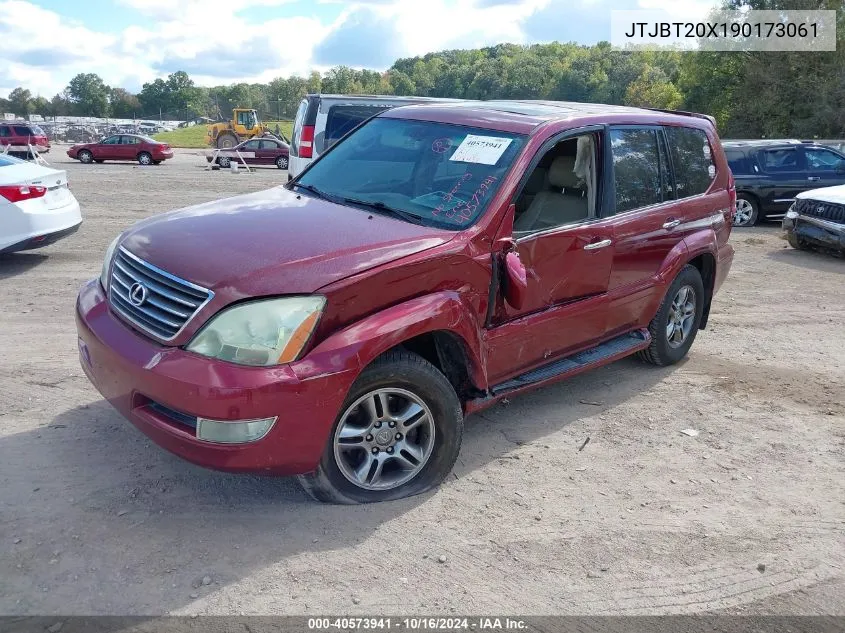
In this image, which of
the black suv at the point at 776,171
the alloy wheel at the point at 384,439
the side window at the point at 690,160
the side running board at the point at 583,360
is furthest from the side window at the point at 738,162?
the alloy wheel at the point at 384,439

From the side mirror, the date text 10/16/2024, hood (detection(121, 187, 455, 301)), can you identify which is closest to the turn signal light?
hood (detection(121, 187, 455, 301))

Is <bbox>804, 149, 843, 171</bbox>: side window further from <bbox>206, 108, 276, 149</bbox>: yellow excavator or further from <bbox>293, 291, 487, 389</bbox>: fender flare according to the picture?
<bbox>206, 108, 276, 149</bbox>: yellow excavator

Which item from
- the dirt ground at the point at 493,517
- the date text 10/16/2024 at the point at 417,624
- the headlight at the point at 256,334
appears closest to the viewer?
the date text 10/16/2024 at the point at 417,624

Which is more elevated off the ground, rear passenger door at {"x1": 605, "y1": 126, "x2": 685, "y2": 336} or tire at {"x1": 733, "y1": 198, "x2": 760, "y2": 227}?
rear passenger door at {"x1": 605, "y1": 126, "x2": 685, "y2": 336}

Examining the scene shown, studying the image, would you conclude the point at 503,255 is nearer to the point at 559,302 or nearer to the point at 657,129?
the point at 559,302

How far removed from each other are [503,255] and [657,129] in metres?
2.14

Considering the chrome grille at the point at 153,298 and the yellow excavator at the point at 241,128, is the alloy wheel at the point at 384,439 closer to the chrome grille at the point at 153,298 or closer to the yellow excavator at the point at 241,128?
the chrome grille at the point at 153,298

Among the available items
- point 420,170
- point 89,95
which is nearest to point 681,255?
point 420,170

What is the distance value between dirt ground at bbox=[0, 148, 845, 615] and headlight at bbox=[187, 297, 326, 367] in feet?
2.83

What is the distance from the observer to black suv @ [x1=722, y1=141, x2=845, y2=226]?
13.8 m

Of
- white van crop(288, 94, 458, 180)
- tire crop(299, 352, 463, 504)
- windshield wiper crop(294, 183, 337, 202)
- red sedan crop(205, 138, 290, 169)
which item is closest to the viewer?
tire crop(299, 352, 463, 504)

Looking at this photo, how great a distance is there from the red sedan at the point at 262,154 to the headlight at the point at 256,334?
27.7 meters

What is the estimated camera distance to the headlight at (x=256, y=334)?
129 inches

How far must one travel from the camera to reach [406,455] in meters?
3.86
